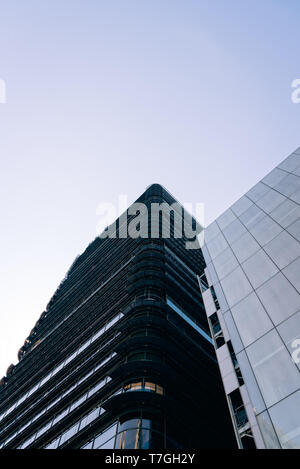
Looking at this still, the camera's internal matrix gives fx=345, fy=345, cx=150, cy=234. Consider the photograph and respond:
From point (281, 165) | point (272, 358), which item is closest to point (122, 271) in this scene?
point (281, 165)

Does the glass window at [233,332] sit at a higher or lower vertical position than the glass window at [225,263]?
lower

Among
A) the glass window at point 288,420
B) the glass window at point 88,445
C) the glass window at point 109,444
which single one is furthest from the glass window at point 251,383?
the glass window at point 88,445

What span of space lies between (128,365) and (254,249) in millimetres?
12038

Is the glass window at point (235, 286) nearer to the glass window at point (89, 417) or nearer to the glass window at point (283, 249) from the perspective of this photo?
the glass window at point (283, 249)

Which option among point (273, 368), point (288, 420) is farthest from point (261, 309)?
point (288, 420)

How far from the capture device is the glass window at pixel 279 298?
17.9 m

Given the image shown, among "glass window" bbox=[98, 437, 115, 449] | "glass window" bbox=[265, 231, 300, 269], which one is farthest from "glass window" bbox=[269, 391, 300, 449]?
"glass window" bbox=[98, 437, 115, 449]

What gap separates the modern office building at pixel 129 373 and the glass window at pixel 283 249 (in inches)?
416

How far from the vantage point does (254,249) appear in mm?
24641

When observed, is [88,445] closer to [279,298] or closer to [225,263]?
[279,298]

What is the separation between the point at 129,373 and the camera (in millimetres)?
24125

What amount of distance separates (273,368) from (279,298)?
4.19 meters

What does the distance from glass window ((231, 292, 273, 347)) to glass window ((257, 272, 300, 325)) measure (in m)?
0.40

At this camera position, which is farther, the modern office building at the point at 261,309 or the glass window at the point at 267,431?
the modern office building at the point at 261,309
